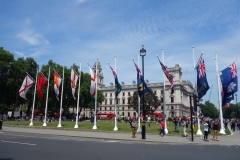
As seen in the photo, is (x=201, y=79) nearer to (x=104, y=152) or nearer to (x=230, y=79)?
(x=230, y=79)

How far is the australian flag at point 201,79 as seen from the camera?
22.9 metres

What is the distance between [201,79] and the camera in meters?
23.2

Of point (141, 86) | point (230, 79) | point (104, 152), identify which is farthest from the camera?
point (230, 79)

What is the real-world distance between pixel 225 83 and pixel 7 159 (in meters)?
22.4

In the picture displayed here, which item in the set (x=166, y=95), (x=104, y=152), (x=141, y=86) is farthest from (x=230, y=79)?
(x=166, y=95)

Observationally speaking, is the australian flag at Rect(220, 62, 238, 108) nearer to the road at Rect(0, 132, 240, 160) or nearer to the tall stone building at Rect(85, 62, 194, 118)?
the road at Rect(0, 132, 240, 160)

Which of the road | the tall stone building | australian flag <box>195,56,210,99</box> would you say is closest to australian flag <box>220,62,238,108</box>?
australian flag <box>195,56,210,99</box>

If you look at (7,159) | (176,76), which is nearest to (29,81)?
(7,159)

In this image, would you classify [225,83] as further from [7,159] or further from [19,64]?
[19,64]

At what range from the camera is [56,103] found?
62719 mm

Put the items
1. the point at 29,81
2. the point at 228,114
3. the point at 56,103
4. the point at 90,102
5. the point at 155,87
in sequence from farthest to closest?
the point at 228,114 < the point at 155,87 < the point at 90,102 < the point at 56,103 < the point at 29,81

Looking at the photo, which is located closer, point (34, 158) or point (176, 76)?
point (34, 158)

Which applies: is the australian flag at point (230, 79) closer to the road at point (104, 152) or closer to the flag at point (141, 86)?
the flag at point (141, 86)

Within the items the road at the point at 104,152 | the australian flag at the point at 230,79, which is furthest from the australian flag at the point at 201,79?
the road at the point at 104,152
